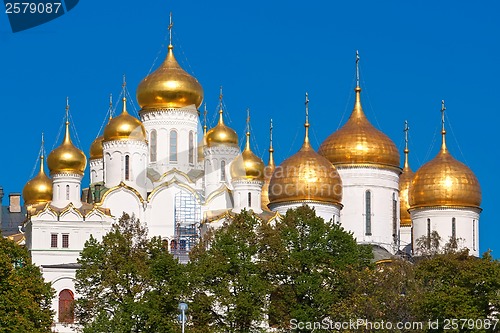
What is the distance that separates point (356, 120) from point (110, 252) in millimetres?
19605

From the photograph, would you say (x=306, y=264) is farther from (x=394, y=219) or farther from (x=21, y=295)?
(x=394, y=219)

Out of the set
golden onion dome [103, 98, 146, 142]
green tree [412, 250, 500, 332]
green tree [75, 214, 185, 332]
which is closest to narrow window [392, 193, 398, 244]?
golden onion dome [103, 98, 146, 142]

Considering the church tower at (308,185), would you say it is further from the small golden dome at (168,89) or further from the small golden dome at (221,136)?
the small golden dome at (168,89)

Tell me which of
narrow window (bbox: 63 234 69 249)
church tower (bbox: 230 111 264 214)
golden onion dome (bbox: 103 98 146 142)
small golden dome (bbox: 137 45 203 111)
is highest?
small golden dome (bbox: 137 45 203 111)

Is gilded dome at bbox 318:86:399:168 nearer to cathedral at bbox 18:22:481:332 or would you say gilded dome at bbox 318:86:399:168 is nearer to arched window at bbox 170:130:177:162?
cathedral at bbox 18:22:481:332

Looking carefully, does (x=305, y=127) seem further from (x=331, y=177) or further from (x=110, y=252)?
(x=110, y=252)

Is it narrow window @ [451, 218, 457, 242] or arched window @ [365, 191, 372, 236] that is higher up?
arched window @ [365, 191, 372, 236]

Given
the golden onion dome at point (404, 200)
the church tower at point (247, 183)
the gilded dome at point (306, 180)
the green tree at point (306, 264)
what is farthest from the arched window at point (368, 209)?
the green tree at point (306, 264)

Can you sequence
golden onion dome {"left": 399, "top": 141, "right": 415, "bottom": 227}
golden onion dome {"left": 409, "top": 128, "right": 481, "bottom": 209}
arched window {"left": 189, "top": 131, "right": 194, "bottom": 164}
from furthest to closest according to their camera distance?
golden onion dome {"left": 399, "top": 141, "right": 415, "bottom": 227}
arched window {"left": 189, "top": 131, "right": 194, "bottom": 164}
golden onion dome {"left": 409, "top": 128, "right": 481, "bottom": 209}

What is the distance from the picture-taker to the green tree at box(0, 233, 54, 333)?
5600cm

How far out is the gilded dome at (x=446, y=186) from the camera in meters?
75.4

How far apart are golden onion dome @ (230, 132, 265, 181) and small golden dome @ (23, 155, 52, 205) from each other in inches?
360

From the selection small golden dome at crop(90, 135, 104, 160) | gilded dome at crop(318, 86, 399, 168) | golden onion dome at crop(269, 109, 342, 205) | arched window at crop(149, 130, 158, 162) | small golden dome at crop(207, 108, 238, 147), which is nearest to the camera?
golden onion dome at crop(269, 109, 342, 205)

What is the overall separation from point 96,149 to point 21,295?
27.8m
